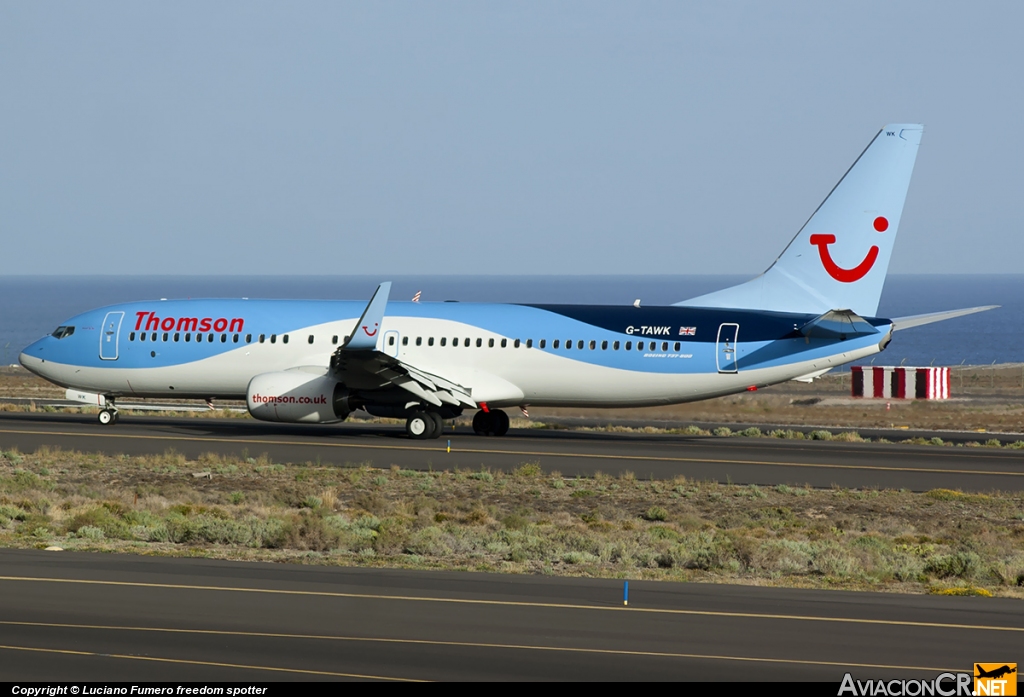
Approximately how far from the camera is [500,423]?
3612 cm

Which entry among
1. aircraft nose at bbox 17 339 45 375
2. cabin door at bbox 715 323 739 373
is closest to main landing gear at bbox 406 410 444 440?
cabin door at bbox 715 323 739 373

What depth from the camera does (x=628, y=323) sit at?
33.4m

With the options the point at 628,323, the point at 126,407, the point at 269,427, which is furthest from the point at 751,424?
the point at 126,407

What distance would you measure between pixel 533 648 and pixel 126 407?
2946 centimetres

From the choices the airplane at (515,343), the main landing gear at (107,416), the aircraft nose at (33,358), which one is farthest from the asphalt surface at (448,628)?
the aircraft nose at (33,358)

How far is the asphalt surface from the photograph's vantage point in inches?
433

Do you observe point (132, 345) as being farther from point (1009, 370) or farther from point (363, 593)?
point (1009, 370)

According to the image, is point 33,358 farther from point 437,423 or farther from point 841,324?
point 841,324

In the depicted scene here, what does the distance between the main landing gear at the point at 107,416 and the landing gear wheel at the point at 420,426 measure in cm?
915
